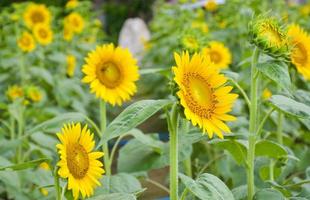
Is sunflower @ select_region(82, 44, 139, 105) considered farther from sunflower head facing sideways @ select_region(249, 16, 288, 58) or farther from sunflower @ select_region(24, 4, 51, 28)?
sunflower @ select_region(24, 4, 51, 28)

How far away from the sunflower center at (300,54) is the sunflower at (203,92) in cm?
38

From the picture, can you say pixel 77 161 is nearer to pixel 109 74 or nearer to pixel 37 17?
pixel 109 74

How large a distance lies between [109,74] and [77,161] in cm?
59

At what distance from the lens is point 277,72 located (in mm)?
1446

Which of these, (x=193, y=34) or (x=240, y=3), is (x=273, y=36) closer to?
(x=193, y=34)

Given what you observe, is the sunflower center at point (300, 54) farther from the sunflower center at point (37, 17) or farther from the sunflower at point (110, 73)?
the sunflower center at point (37, 17)

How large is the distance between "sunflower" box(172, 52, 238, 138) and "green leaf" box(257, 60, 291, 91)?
95mm

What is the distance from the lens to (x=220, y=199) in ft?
4.22

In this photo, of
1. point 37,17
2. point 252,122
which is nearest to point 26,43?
point 37,17

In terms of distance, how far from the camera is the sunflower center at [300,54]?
1.74 meters

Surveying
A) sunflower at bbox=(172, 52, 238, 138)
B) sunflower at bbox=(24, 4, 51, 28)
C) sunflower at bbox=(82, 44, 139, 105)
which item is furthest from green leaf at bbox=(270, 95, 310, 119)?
sunflower at bbox=(24, 4, 51, 28)

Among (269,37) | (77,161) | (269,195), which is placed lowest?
(269,195)

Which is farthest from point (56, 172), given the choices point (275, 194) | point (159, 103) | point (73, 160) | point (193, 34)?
point (193, 34)

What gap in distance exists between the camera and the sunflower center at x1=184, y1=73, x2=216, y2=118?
1326 millimetres
